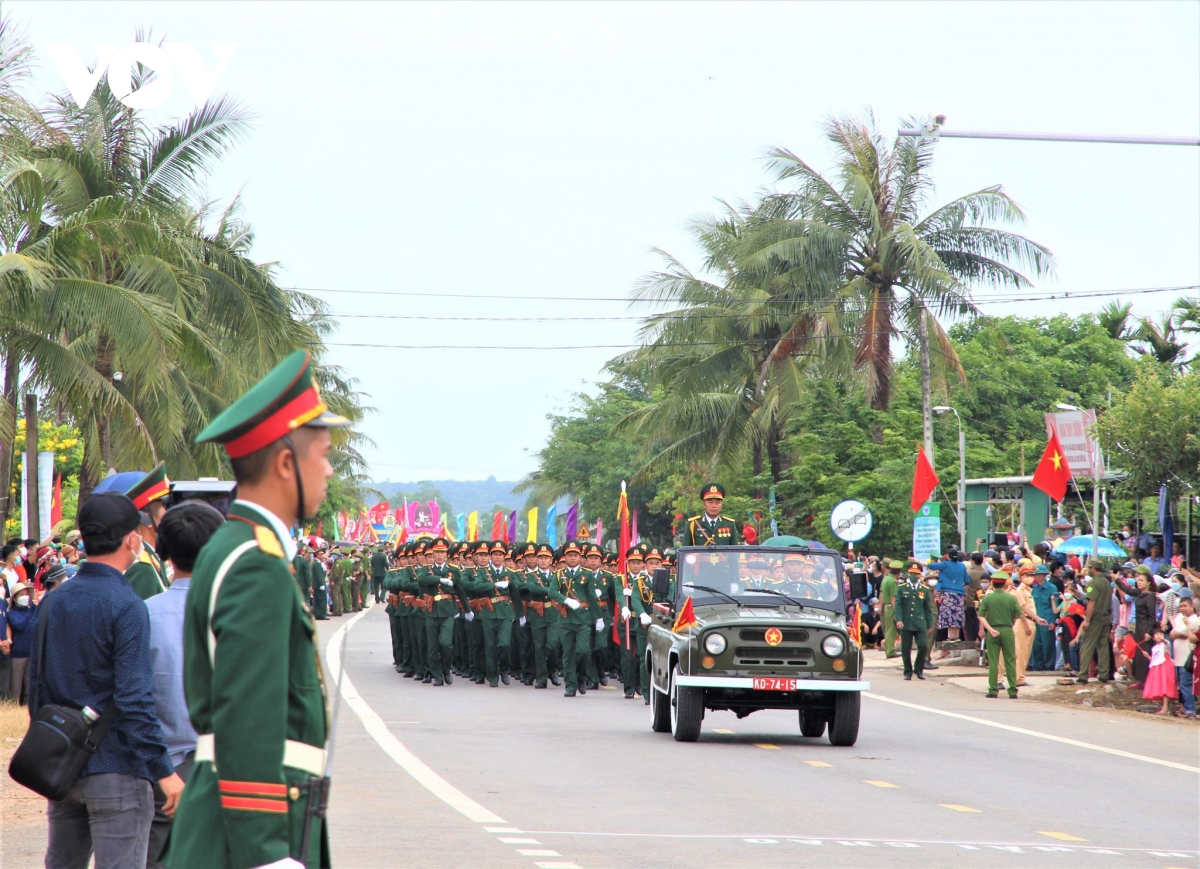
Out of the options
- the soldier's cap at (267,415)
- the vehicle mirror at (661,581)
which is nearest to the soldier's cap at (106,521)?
the soldier's cap at (267,415)

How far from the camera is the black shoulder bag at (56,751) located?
18.4 feet

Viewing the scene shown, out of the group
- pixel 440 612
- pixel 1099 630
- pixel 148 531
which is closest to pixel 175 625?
pixel 148 531

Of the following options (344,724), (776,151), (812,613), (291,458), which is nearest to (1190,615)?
(812,613)

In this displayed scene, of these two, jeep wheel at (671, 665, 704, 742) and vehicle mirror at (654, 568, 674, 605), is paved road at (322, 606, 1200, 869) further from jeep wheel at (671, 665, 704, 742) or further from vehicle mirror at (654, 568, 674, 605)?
vehicle mirror at (654, 568, 674, 605)

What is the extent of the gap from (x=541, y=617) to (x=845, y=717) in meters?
8.90

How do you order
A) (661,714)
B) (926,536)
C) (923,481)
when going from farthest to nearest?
1. (923,481)
2. (926,536)
3. (661,714)

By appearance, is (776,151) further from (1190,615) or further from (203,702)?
(203,702)

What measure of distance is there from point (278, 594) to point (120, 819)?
8.51ft

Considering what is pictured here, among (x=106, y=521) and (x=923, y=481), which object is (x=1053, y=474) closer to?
(x=923, y=481)

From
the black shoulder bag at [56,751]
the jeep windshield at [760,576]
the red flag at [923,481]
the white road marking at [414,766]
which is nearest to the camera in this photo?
the black shoulder bag at [56,751]

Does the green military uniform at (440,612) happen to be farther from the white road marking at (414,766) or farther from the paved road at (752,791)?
the paved road at (752,791)

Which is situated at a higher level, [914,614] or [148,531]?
[148,531]

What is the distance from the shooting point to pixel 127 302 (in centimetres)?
2072

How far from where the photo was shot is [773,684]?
15.0 metres
